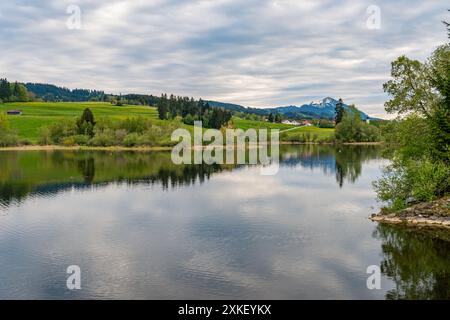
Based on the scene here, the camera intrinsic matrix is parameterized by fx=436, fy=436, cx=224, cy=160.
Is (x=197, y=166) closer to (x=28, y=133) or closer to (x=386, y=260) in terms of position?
(x=386, y=260)

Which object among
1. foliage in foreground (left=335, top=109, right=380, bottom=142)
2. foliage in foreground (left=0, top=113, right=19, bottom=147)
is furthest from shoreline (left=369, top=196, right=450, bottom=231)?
foliage in foreground (left=335, top=109, right=380, bottom=142)

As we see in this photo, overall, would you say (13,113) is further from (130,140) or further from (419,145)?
(419,145)

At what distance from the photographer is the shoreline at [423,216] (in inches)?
1487

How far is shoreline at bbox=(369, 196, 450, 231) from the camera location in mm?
37781

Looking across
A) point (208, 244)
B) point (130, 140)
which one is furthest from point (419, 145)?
point (130, 140)

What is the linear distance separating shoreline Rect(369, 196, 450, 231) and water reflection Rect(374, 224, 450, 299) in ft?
6.43

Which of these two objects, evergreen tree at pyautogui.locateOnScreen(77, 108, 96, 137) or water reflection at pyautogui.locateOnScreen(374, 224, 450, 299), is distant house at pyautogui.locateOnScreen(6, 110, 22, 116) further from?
water reflection at pyautogui.locateOnScreen(374, 224, 450, 299)

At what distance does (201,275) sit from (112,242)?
10.3 meters

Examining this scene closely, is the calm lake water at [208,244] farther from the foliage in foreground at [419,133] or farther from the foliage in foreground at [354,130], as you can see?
the foliage in foreground at [354,130]

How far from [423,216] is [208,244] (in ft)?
66.4

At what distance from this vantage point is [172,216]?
1687 inches

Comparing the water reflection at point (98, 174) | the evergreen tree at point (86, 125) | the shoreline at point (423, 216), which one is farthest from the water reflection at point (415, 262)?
the evergreen tree at point (86, 125)

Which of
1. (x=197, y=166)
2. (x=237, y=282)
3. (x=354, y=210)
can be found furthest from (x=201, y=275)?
(x=197, y=166)
